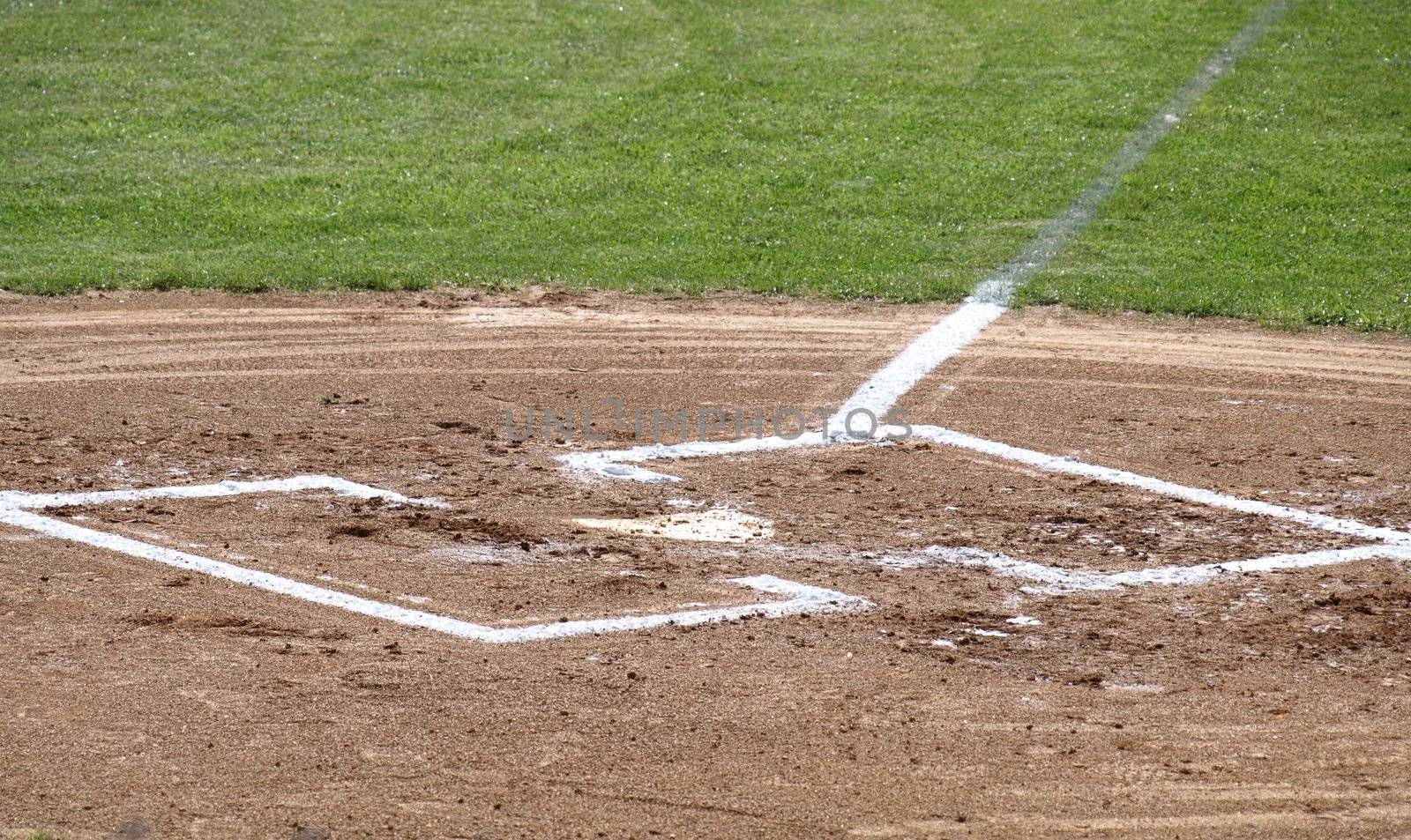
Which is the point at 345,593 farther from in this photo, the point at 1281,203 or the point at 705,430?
the point at 1281,203

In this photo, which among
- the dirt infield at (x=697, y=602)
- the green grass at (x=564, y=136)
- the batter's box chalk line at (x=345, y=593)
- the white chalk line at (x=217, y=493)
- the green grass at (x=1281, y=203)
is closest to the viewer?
the dirt infield at (x=697, y=602)

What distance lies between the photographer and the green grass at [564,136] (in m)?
13.0

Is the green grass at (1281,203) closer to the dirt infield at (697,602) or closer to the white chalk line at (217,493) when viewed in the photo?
the dirt infield at (697,602)

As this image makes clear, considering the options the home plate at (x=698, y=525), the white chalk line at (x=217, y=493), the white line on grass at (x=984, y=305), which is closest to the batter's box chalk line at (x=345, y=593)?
the white chalk line at (x=217, y=493)

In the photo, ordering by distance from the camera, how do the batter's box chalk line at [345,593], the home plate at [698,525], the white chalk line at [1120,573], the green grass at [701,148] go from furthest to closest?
the green grass at [701,148], the home plate at [698,525], the white chalk line at [1120,573], the batter's box chalk line at [345,593]

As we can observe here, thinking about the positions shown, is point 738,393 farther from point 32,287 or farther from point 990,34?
point 990,34

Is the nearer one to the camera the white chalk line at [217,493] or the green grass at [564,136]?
the white chalk line at [217,493]

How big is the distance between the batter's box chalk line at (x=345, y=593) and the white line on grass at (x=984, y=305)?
128 centimetres

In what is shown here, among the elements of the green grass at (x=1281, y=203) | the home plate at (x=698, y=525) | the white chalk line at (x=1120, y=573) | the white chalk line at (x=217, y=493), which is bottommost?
the white chalk line at (x=1120, y=573)

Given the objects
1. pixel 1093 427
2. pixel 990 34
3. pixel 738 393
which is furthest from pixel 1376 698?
pixel 990 34

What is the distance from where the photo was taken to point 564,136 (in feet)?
52.9

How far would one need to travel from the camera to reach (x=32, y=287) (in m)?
12.0

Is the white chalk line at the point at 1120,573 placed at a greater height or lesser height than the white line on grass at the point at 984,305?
lesser

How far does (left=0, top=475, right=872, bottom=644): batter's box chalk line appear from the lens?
255 inches
